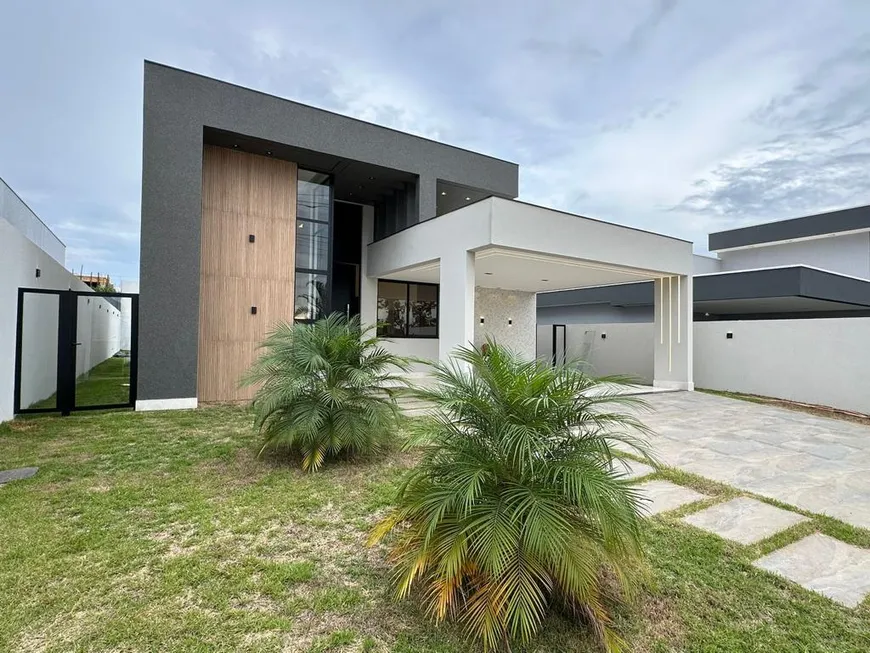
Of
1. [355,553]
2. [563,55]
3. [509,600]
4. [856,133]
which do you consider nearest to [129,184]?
[563,55]

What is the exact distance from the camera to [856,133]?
1428 cm

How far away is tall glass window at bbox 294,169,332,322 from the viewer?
32.3ft

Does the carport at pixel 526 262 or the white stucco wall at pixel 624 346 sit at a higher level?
the carport at pixel 526 262

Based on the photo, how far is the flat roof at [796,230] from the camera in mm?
16156

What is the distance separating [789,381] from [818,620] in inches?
384

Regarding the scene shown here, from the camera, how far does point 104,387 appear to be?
7.97m

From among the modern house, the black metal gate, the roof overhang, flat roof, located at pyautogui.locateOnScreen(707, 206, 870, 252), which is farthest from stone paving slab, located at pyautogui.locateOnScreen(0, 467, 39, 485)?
flat roof, located at pyautogui.locateOnScreen(707, 206, 870, 252)

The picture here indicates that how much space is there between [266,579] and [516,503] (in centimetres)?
154

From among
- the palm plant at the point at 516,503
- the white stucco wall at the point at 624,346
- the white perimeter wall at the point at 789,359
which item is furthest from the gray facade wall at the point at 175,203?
the white stucco wall at the point at 624,346

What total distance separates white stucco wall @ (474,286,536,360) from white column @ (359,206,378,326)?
136 inches

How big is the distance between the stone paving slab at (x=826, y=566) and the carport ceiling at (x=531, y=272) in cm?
593

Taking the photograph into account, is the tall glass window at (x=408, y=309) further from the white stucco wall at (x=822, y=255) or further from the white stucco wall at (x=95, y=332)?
the white stucco wall at (x=822, y=255)

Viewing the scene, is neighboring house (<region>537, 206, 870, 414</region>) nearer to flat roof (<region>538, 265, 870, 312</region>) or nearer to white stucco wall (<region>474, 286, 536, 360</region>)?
flat roof (<region>538, 265, 870, 312</region>)

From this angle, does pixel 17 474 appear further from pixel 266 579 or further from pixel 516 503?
pixel 516 503
